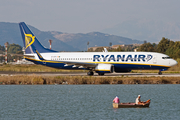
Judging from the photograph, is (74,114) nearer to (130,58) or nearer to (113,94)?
(113,94)

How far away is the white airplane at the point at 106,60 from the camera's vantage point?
59406mm

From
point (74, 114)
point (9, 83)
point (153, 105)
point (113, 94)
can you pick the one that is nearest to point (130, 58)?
point (113, 94)

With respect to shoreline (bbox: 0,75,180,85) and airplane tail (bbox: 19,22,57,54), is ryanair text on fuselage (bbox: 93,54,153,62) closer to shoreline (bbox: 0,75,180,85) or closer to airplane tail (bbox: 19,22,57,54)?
shoreline (bbox: 0,75,180,85)

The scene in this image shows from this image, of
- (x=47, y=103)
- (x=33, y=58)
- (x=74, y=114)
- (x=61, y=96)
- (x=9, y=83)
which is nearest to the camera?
(x=74, y=114)

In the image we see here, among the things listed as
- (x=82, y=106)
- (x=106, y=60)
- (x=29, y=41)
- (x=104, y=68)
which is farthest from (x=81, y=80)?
(x=29, y=41)

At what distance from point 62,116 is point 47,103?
7847 mm

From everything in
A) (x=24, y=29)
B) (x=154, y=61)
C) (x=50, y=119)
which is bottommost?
(x=50, y=119)

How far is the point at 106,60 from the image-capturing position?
6081 centimetres

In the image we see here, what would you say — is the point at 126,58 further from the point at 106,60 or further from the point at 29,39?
the point at 29,39

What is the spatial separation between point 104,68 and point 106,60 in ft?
7.87

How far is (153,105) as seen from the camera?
109ft

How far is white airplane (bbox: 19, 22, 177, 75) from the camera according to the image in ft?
195

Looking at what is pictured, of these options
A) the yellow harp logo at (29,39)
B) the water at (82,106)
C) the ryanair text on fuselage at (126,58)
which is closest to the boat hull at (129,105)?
the water at (82,106)

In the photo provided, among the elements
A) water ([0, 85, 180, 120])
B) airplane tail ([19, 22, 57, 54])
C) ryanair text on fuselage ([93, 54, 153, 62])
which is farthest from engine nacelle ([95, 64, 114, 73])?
water ([0, 85, 180, 120])
